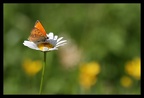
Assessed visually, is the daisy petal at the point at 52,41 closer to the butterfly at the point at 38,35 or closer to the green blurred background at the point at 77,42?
the butterfly at the point at 38,35

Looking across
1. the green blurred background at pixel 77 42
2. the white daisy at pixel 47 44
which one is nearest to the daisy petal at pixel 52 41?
the white daisy at pixel 47 44

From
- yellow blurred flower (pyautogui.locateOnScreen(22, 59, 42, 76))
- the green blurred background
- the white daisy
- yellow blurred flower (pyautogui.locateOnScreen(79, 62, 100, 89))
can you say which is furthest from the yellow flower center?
yellow blurred flower (pyautogui.locateOnScreen(22, 59, 42, 76))

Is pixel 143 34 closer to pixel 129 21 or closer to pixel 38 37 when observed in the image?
pixel 129 21

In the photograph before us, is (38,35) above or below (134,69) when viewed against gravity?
above

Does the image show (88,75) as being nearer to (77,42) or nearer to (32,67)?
(32,67)

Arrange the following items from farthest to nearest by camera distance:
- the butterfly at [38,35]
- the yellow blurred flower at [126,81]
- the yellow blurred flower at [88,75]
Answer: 1. the yellow blurred flower at [126,81]
2. the yellow blurred flower at [88,75]
3. the butterfly at [38,35]

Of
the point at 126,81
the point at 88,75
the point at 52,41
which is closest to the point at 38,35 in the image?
the point at 52,41
